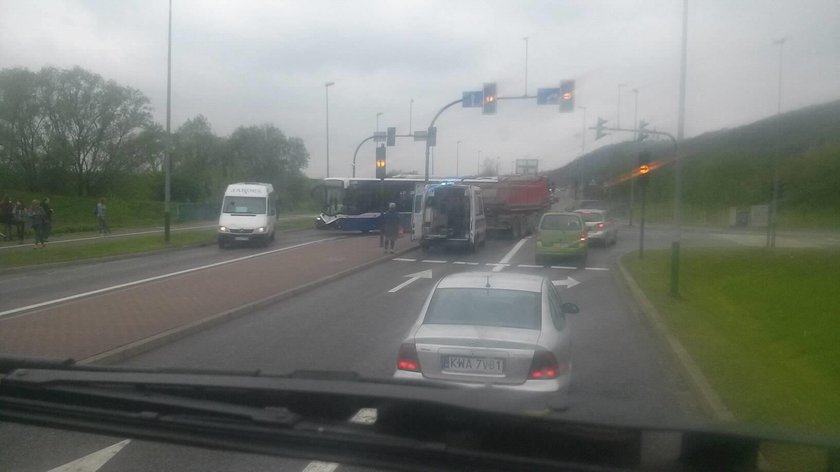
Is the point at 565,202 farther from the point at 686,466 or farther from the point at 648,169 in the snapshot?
the point at 686,466

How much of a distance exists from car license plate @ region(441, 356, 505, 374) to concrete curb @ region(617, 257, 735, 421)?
2.06 m

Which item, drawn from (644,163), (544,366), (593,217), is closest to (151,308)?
(544,366)

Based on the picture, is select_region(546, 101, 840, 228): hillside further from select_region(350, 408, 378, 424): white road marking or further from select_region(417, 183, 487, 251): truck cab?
select_region(350, 408, 378, 424): white road marking

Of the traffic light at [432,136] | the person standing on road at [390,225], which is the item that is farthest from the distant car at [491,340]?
the traffic light at [432,136]

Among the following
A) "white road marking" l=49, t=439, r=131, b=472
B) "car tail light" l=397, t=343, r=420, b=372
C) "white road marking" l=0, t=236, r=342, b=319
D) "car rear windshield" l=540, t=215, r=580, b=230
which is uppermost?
"car rear windshield" l=540, t=215, r=580, b=230

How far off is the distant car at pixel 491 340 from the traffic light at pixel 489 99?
55.0 ft

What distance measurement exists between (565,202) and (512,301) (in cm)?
4777

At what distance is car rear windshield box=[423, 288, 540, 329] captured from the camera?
739 cm

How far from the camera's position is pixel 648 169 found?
19938mm

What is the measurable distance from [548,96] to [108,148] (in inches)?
1750

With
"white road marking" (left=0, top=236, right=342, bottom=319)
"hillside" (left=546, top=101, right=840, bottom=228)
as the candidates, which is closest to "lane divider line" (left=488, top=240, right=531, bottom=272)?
"hillside" (left=546, top=101, right=840, bottom=228)

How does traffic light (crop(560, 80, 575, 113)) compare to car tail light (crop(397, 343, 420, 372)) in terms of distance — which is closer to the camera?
car tail light (crop(397, 343, 420, 372))

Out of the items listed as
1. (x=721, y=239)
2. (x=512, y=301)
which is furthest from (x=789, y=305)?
(x=721, y=239)

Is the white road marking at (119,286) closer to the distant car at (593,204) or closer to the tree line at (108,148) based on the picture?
the distant car at (593,204)
